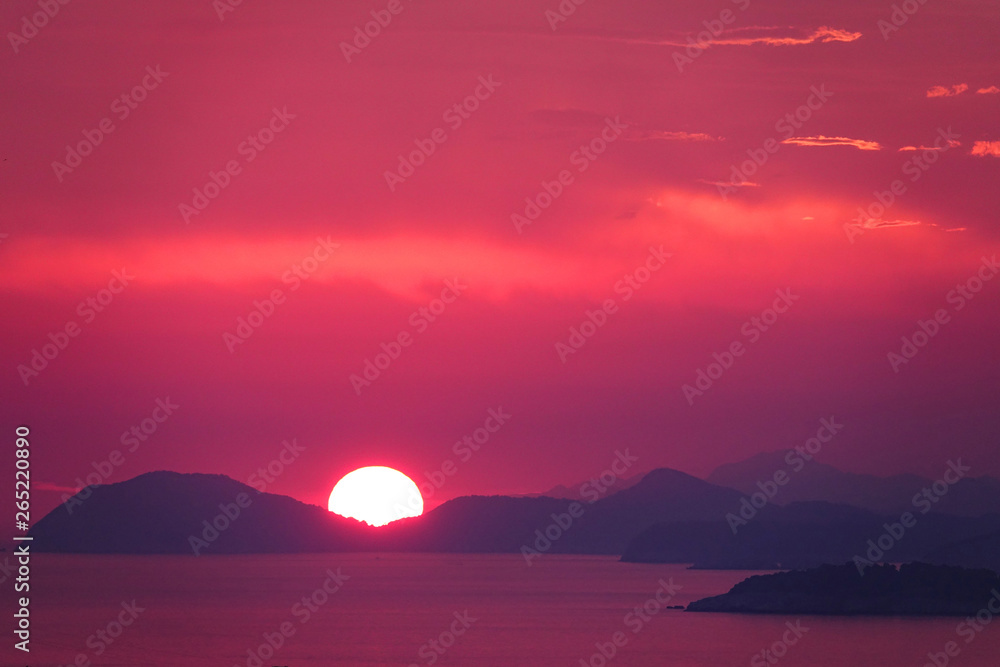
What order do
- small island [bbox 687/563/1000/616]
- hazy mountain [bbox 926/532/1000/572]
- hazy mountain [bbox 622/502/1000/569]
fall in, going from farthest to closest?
hazy mountain [bbox 622/502/1000/569] < hazy mountain [bbox 926/532/1000/572] < small island [bbox 687/563/1000/616]

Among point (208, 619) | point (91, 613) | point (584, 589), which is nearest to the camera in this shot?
point (208, 619)

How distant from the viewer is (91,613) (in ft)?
318

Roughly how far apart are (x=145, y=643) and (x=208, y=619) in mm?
17877

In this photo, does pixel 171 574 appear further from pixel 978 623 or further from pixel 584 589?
pixel 978 623

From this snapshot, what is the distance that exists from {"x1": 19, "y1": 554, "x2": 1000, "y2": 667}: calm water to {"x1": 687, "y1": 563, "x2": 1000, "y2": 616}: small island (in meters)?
2.16

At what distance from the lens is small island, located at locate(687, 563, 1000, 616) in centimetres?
8669

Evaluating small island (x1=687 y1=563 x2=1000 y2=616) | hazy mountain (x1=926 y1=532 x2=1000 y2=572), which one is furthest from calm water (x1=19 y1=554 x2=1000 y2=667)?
hazy mountain (x1=926 y1=532 x2=1000 y2=572)

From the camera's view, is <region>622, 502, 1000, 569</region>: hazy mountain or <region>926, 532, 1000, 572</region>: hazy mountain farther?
<region>622, 502, 1000, 569</region>: hazy mountain

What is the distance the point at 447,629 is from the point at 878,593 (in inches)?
1329

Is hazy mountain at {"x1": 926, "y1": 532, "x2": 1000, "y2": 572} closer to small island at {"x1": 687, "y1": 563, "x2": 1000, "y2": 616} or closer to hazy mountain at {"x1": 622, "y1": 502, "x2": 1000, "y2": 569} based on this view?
small island at {"x1": 687, "y1": 563, "x2": 1000, "y2": 616}

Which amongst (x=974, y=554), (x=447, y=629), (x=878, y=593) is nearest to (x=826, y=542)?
(x=974, y=554)

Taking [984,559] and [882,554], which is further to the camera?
[882,554]

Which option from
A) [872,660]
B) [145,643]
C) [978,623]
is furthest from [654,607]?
[145,643]

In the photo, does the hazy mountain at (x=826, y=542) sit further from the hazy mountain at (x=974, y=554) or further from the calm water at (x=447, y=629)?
the hazy mountain at (x=974, y=554)
